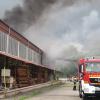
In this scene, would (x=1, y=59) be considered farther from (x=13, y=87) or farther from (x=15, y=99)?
(x=15, y=99)

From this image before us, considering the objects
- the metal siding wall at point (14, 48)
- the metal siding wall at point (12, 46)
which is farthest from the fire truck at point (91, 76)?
the metal siding wall at point (12, 46)

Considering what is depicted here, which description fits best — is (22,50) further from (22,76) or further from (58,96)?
(58,96)

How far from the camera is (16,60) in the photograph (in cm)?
4762

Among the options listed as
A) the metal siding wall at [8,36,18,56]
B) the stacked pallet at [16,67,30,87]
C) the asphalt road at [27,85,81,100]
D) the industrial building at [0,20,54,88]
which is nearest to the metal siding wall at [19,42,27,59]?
the industrial building at [0,20,54,88]

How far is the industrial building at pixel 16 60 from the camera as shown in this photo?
43138 millimetres

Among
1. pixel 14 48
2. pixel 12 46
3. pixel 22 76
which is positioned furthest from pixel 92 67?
pixel 14 48

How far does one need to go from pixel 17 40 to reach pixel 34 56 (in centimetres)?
2612

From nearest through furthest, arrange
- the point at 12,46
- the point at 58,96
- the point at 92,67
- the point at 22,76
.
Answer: the point at 92,67 → the point at 58,96 → the point at 22,76 → the point at 12,46

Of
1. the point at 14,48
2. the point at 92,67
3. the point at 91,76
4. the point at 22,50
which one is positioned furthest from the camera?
the point at 22,50

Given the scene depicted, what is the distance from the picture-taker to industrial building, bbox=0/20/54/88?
142 ft

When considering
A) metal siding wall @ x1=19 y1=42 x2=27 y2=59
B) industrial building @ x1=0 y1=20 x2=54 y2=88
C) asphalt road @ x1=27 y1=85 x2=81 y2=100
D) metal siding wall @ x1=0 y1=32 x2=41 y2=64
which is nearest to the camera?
asphalt road @ x1=27 y1=85 x2=81 y2=100

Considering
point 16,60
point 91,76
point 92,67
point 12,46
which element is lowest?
point 91,76

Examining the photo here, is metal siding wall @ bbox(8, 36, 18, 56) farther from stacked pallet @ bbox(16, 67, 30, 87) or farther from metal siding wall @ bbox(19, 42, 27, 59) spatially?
stacked pallet @ bbox(16, 67, 30, 87)

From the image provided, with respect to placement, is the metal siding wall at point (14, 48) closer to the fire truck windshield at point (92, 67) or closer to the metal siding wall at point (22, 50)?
the metal siding wall at point (22, 50)
